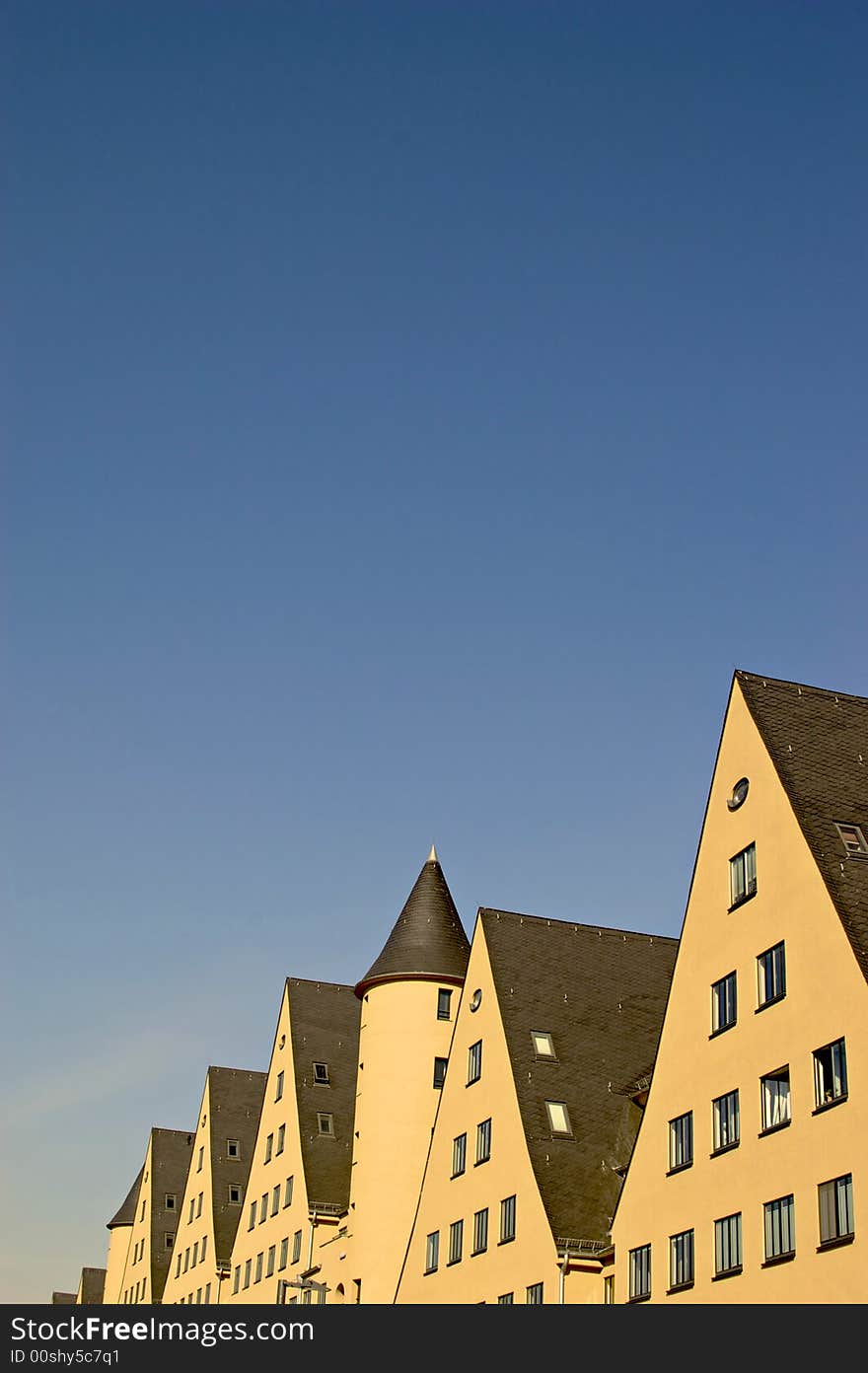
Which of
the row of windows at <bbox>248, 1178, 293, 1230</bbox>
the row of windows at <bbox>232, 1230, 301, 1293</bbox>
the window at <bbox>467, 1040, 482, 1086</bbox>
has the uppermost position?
the window at <bbox>467, 1040, 482, 1086</bbox>

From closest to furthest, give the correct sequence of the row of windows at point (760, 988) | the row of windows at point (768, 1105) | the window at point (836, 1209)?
the window at point (836, 1209) → the row of windows at point (768, 1105) → the row of windows at point (760, 988)

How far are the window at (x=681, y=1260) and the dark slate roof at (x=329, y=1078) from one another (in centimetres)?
3170

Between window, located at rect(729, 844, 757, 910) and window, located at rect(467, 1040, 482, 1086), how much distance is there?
17.6 metres

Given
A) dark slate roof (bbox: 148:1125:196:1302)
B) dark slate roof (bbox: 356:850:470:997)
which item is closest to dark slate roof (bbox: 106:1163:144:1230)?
dark slate roof (bbox: 148:1125:196:1302)

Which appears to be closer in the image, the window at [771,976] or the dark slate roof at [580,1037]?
the window at [771,976]

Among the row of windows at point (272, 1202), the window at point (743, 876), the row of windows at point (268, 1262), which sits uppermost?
the window at point (743, 876)

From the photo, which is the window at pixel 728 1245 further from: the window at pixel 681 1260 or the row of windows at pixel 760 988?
the row of windows at pixel 760 988

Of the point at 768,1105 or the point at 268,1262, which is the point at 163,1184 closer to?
the point at 268,1262

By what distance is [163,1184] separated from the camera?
110m

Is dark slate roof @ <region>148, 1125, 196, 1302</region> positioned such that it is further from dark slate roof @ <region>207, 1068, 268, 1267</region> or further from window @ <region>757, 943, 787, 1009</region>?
window @ <region>757, 943, 787, 1009</region>

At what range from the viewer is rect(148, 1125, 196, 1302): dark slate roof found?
101625mm

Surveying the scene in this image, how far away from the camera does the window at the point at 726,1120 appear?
3741 centimetres

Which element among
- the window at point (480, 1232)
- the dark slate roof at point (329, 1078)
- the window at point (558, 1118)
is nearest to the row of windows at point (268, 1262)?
the dark slate roof at point (329, 1078)
